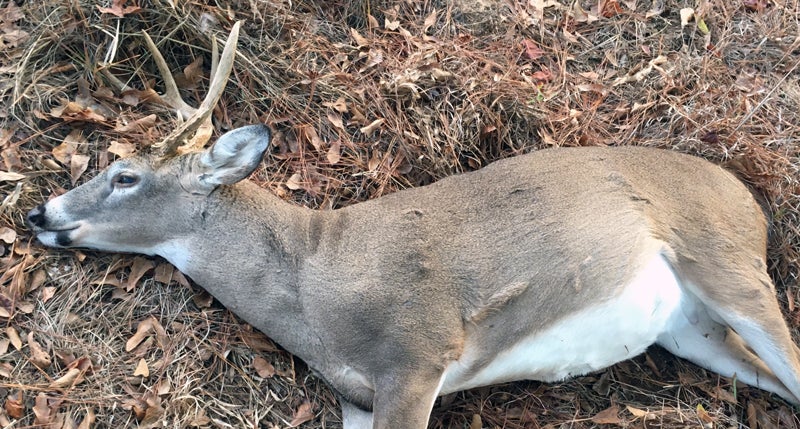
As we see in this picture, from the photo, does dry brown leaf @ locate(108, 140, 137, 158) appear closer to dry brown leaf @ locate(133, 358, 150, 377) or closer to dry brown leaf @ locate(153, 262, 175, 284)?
dry brown leaf @ locate(153, 262, 175, 284)

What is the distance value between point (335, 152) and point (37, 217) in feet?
6.67

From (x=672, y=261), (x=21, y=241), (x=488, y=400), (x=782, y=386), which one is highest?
(x=672, y=261)

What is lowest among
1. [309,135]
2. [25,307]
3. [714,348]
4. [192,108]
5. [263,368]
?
[263,368]

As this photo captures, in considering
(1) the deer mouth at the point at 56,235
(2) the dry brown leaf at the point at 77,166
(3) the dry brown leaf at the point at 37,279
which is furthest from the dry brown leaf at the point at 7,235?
(2) the dry brown leaf at the point at 77,166

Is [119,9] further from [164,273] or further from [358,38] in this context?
[164,273]


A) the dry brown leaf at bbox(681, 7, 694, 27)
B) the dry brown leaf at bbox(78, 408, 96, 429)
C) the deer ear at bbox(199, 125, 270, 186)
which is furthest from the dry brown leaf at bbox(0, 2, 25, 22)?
the dry brown leaf at bbox(681, 7, 694, 27)

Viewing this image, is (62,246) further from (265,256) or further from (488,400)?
(488,400)

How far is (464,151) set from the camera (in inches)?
229

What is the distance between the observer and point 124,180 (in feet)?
15.4

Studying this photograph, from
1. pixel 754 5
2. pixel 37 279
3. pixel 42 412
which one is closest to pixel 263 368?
pixel 42 412

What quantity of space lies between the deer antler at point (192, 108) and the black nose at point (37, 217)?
807mm

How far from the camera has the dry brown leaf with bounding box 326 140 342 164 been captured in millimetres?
5602

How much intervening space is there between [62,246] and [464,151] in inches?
113

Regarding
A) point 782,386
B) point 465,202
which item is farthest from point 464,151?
point 782,386
